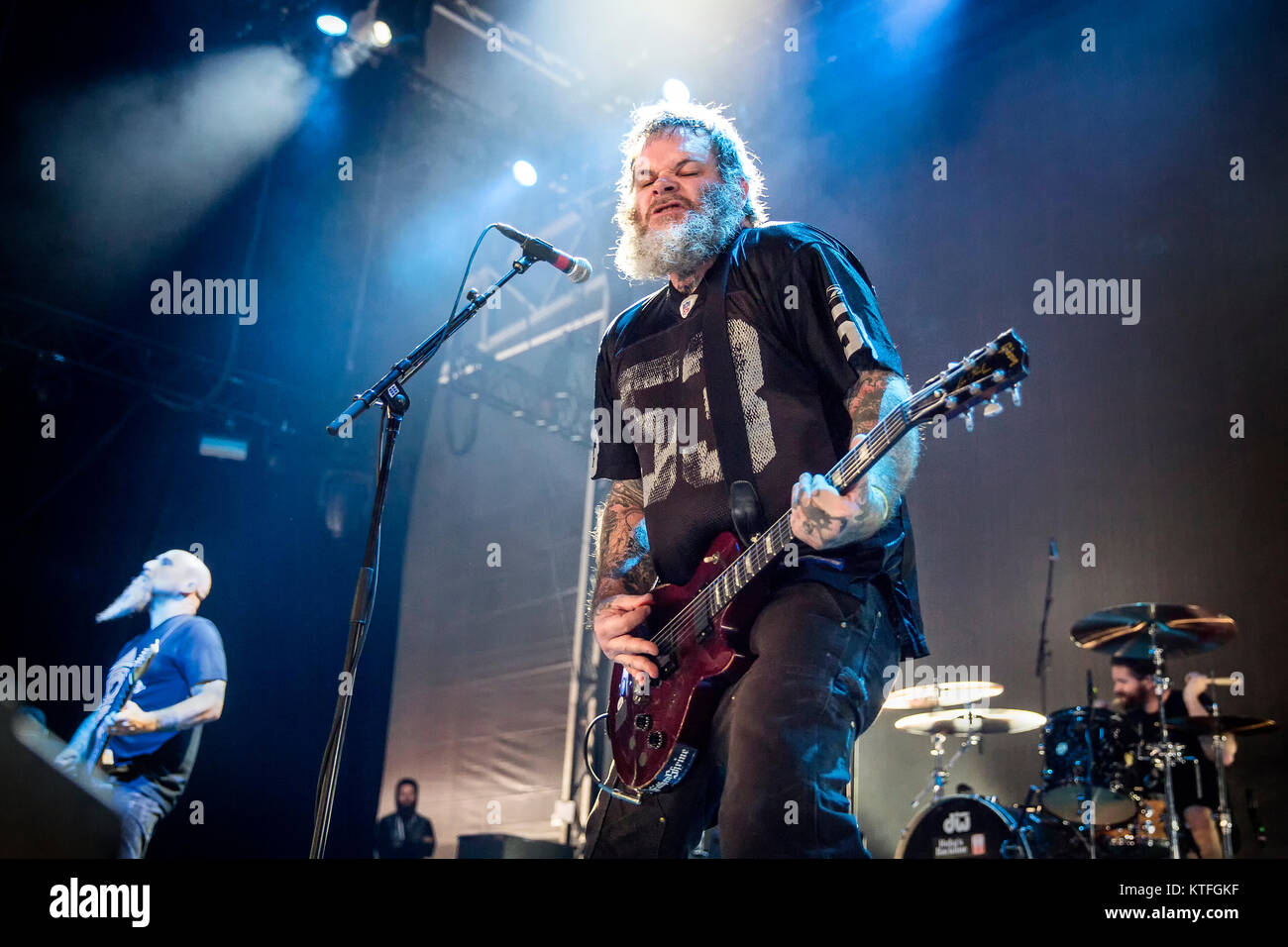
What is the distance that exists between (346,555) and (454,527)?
94 centimetres

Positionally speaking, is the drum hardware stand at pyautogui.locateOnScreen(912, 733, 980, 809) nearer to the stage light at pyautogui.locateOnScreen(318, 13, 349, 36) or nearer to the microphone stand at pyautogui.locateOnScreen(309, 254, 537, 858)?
the microphone stand at pyautogui.locateOnScreen(309, 254, 537, 858)

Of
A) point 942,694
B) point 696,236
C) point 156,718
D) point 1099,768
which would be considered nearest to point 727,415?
point 696,236

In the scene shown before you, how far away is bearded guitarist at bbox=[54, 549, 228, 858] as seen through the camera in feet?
18.7

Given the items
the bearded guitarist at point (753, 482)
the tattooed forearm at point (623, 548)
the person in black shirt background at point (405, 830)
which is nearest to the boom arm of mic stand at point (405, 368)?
the bearded guitarist at point (753, 482)

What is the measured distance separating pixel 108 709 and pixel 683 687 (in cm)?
485

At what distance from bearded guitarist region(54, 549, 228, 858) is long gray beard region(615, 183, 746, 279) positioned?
14.9 feet

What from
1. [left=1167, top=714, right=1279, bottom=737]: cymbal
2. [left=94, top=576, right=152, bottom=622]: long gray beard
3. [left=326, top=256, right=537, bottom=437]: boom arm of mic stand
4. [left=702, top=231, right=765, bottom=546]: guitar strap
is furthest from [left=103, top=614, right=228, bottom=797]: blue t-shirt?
[left=1167, top=714, right=1279, bottom=737]: cymbal

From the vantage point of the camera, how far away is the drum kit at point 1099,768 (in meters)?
4.92

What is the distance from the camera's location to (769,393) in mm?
2645

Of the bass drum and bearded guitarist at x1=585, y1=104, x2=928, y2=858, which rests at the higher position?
bearded guitarist at x1=585, y1=104, x2=928, y2=858

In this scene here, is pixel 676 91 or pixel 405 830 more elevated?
pixel 676 91

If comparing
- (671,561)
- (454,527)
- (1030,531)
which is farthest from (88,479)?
(1030,531)

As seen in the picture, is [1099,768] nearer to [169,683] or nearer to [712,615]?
[712,615]

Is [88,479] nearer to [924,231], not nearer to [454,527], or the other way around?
[454,527]
